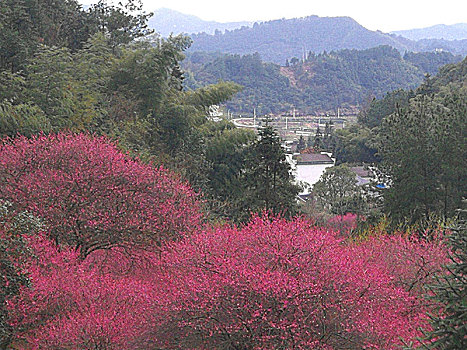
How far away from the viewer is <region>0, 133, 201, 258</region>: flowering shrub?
9.09 m

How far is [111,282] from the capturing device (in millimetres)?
7793

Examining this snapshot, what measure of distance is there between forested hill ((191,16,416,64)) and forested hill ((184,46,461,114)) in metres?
69.7

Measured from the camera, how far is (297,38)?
18712 cm

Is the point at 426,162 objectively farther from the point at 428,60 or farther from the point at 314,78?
the point at 428,60

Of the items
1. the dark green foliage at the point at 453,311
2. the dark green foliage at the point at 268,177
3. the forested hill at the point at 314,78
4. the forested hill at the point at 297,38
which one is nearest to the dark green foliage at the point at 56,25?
the dark green foliage at the point at 268,177

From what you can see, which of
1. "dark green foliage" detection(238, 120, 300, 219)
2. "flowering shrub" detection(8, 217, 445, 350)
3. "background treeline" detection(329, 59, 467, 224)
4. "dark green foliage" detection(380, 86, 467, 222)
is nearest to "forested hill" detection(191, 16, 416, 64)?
"background treeline" detection(329, 59, 467, 224)

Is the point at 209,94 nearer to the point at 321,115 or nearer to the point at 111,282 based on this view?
the point at 111,282

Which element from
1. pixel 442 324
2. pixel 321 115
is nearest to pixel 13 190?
pixel 442 324

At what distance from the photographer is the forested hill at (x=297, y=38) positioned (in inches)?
6964

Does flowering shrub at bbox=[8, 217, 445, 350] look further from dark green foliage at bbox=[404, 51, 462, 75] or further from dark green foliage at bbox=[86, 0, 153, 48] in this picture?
dark green foliage at bbox=[404, 51, 462, 75]

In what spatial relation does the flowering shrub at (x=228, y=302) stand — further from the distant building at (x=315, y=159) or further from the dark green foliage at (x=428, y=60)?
the dark green foliage at (x=428, y=60)

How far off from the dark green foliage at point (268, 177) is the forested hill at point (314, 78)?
6412cm

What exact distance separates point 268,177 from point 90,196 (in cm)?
1001

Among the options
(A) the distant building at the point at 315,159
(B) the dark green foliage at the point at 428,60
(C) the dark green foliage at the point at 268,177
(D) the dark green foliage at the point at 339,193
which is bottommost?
(A) the distant building at the point at 315,159
